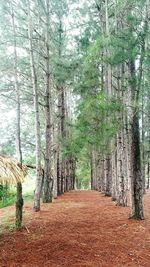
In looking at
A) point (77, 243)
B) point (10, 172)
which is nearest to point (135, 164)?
point (77, 243)

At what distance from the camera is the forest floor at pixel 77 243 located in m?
7.20

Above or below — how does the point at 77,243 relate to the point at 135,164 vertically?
below

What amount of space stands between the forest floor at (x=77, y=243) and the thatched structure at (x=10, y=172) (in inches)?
52.5

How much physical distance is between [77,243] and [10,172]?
7.15 ft

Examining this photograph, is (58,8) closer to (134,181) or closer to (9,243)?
(134,181)

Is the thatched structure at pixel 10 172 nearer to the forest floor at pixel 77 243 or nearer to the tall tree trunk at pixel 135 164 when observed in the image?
the forest floor at pixel 77 243

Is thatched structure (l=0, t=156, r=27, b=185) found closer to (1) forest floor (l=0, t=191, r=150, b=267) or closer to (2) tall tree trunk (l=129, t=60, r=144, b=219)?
(1) forest floor (l=0, t=191, r=150, b=267)

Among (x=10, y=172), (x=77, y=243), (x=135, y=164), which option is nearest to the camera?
(x=77, y=243)

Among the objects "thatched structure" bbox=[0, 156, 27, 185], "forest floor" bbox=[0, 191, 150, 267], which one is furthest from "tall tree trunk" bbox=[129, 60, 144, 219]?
"thatched structure" bbox=[0, 156, 27, 185]

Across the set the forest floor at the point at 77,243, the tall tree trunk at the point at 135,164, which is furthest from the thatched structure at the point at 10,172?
the tall tree trunk at the point at 135,164

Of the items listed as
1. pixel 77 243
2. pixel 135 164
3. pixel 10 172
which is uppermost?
pixel 135 164

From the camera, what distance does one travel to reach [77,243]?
335 inches

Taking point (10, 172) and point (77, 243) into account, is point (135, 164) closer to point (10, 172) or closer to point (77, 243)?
point (77, 243)

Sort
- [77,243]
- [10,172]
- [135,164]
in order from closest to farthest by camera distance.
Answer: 1. [77,243]
2. [10,172]
3. [135,164]
